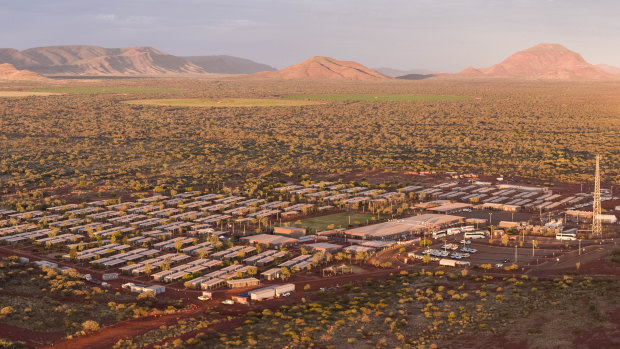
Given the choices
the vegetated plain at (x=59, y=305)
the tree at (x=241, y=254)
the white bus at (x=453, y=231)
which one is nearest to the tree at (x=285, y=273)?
the tree at (x=241, y=254)

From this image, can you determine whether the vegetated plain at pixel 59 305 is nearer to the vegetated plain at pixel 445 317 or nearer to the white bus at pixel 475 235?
the vegetated plain at pixel 445 317

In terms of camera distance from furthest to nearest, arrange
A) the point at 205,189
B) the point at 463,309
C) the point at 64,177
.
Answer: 1. the point at 64,177
2. the point at 205,189
3. the point at 463,309

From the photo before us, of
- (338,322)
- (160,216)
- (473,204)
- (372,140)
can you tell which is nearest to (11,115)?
(372,140)

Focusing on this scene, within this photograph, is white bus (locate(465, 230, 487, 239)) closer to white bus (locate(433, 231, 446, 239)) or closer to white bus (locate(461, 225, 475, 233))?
white bus (locate(461, 225, 475, 233))

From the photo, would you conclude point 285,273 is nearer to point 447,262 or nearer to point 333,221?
point 447,262

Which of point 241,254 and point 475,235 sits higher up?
point 475,235

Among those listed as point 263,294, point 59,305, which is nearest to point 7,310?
point 59,305

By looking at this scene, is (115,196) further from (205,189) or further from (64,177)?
(64,177)
